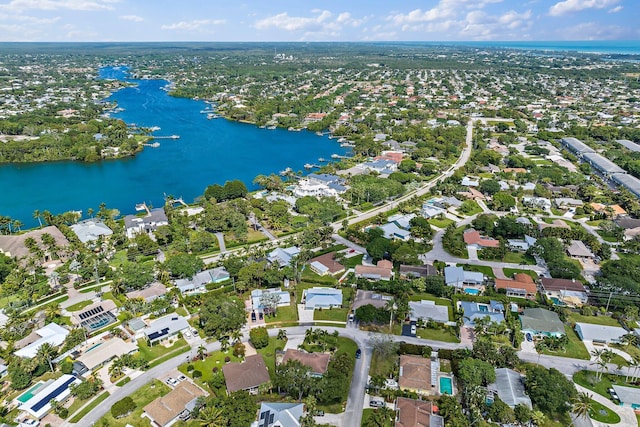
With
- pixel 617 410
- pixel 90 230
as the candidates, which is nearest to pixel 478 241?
pixel 617 410

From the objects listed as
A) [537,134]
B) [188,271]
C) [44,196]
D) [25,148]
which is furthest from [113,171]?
[537,134]

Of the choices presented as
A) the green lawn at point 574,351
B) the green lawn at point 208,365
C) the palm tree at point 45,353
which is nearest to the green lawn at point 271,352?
the green lawn at point 208,365

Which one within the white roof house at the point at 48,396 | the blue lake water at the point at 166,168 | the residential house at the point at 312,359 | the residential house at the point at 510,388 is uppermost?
the residential house at the point at 510,388

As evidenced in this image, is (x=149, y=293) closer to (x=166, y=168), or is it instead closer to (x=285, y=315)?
(x=285, y=315)

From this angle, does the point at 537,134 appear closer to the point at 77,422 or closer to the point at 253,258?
the point at 253,258

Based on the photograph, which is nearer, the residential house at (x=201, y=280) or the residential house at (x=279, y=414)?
the residential house at (x=279, y=414)

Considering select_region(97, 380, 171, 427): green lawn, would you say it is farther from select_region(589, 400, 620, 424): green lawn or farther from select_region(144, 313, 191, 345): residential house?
select_region(589, 400, 620, 424): green lawn

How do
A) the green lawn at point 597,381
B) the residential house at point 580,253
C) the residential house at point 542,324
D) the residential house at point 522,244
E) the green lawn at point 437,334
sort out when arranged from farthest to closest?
the residential house at point 522,244, the residential house at point 580,253, the residential house at point 542,324, the green lawn at point 437,334, the green lawn at point 597,381

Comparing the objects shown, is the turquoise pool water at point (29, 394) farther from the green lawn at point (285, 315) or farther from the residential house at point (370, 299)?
the residential house at point (370, 299)

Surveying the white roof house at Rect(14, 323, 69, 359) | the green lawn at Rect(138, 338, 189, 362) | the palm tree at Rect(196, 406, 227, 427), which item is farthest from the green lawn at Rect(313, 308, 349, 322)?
the white roof house at Rect(14, 323, 69, 359)
